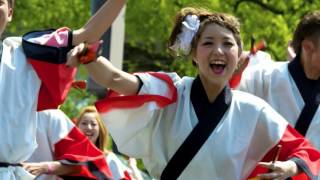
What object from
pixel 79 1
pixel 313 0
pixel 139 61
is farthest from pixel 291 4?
pixel 139 61

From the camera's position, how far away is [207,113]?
450cm

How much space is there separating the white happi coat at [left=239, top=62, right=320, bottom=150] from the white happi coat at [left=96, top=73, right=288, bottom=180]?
921mm

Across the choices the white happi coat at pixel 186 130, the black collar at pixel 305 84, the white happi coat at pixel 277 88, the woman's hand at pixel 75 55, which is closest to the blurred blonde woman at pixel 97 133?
the white happi coat at pixel 277 88

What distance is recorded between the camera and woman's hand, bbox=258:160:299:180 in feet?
14.2

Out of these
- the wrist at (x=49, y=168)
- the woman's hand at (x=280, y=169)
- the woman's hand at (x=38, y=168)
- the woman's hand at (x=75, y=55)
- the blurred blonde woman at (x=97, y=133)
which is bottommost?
the blurred blonde woman at (x=97, y=133)

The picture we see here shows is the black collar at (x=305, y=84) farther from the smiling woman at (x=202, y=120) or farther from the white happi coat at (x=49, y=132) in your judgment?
the white happi coat at (x=49, y=132)

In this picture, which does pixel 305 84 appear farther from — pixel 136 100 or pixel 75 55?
pixel 75 55

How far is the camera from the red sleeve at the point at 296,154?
455 centimetres

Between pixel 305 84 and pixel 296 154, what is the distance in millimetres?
1032

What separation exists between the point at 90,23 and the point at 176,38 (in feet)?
1.79

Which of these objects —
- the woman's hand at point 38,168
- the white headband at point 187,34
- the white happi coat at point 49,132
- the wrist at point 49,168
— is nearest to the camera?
the white headband at point 187,34

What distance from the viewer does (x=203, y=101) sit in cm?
455

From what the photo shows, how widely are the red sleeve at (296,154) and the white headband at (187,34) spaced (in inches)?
23.3

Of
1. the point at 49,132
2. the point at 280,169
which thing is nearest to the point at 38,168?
the point at 49,132
